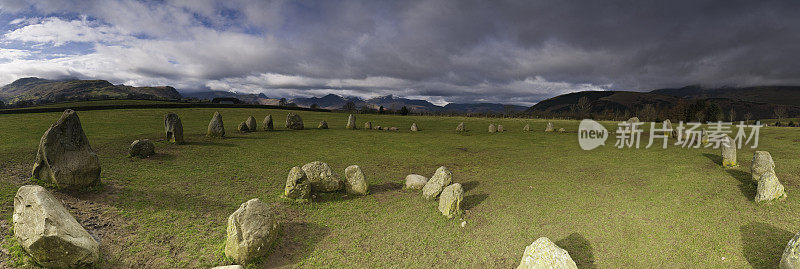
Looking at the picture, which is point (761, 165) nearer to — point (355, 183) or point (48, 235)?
point (355, 183)

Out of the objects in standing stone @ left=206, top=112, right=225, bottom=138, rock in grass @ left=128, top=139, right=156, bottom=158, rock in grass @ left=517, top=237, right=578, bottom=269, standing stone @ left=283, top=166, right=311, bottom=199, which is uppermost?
standing stone @ left=206, top=112, right=225, bottom=138

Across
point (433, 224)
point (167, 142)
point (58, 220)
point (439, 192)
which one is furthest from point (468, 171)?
point (167, 142)

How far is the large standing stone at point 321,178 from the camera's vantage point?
32.0ft

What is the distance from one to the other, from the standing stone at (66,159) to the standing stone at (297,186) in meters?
5.65

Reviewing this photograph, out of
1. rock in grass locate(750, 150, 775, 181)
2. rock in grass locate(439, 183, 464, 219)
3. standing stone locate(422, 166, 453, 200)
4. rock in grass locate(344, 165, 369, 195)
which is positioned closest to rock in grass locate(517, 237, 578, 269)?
rock in grass locate(439, 183, 464, 219)

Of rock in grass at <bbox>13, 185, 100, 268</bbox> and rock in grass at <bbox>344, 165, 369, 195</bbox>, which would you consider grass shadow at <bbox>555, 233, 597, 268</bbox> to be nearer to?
rock in grass at <bbox>344, 165, 369, 195</bbox>

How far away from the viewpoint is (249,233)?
609 cm

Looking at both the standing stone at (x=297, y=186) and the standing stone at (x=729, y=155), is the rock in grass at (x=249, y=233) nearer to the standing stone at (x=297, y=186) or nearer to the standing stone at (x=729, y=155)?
the standing stone at (x=297, y=186)

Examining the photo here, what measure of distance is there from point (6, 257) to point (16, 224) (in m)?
0.66

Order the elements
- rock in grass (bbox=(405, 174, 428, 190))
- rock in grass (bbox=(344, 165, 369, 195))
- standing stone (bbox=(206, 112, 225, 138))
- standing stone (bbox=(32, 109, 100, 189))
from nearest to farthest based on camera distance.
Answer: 1. standing stone (bbox=(32, 109, 100, 189))
2. rock in grass (bbox=(344, 165, 369, 195))
3. rock in grass (bbox=(405, 174, 428, 190))
4. standing stone (bbox=(206, 112, 225, 138))

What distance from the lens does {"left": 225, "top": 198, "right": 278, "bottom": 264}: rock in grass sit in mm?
5961

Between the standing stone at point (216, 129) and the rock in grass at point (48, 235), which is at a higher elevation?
the standing stone at point (216, 129)

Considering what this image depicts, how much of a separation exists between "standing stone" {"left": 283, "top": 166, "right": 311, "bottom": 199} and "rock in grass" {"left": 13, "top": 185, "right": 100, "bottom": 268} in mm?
4423

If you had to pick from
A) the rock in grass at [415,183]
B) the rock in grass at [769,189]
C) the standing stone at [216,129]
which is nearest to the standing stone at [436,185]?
the rock in grass at [415,183]
